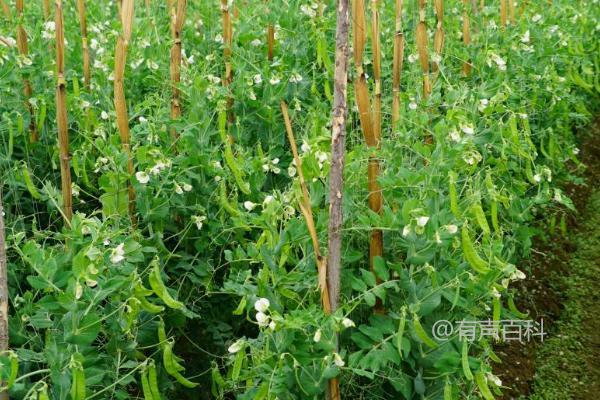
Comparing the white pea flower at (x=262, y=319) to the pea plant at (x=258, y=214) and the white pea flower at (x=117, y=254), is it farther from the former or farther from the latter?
the white pea flower at (x=117, y=254)

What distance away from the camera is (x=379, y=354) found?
5.22 feet

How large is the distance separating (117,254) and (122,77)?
0.58 metres

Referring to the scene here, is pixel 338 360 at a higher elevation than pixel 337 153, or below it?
below

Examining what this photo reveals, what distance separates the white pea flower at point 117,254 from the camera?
5.39ft

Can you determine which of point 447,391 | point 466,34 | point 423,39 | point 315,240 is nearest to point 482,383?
point 447,391

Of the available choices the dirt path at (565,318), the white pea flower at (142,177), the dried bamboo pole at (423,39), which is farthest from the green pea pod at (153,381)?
the dried bamboo pole at (423,39)

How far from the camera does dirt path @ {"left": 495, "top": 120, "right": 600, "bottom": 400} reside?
2891 millimetres

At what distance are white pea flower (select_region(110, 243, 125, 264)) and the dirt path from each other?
1.44 meters

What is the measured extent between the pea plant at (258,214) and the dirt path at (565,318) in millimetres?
256

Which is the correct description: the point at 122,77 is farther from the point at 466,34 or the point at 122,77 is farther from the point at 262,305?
the point at 466,34

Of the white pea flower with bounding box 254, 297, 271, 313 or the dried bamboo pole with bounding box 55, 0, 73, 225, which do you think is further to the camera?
the dried bamboo pole with bounding box 55, 0, 73, 225

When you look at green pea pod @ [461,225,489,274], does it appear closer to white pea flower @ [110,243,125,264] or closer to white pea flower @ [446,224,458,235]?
white pea flower @ [446,224,458,235]

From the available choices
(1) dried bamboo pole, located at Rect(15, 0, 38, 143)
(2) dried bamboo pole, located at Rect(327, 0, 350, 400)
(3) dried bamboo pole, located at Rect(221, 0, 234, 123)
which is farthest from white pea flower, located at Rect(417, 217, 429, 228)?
(1) dried bamboo pole, located at Rect(15, 0, 38, 143)

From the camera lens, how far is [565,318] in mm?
3291
